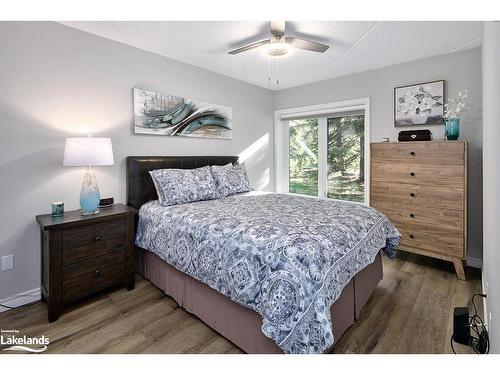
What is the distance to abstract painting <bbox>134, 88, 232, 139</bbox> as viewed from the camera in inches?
114

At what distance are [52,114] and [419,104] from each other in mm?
3907

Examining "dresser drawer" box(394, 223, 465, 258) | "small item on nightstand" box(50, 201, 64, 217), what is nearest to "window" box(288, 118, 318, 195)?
"dresser drawer" box(394, 223, 465, 258)

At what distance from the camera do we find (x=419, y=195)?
9.29ft

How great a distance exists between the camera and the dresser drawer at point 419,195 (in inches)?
103

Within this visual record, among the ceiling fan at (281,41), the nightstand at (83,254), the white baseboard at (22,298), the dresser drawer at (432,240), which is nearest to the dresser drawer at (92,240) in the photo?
the nightstand at (83,254)

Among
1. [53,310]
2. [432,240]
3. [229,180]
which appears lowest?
[53,310]

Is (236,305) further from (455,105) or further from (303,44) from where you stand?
(455,105)

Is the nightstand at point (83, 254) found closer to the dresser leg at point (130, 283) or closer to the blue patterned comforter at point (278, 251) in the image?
the dresser leg at point (130, 283)

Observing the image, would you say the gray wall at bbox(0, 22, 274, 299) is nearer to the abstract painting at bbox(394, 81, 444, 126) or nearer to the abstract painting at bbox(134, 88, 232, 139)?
the abstract painting at bbox(134, 88, 232, 139)

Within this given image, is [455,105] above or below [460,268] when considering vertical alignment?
above

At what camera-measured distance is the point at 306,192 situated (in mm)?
4566

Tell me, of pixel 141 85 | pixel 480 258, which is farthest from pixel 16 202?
pixel 480 258

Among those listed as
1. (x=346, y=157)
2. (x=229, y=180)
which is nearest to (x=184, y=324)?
(x=229, y=180)

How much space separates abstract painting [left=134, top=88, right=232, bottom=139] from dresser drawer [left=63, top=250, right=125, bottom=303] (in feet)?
4.55
